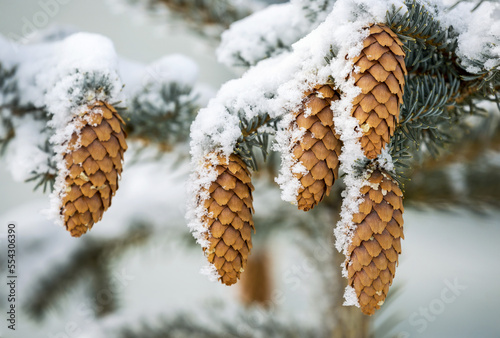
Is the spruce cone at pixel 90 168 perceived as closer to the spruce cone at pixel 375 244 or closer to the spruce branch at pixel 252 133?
the spruce branch at pixel 252 133

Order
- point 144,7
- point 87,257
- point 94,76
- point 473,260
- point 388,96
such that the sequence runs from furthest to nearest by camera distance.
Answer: point 473,260 < point 87,257 < point 144,7 < point 94,76 < point 388,96

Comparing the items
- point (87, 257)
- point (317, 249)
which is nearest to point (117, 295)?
point (87, 257)

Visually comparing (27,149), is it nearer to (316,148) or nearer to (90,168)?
(90,168)

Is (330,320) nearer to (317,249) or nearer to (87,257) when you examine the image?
(317,249)

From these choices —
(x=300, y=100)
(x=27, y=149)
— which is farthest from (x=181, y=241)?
(x=300, y=100)

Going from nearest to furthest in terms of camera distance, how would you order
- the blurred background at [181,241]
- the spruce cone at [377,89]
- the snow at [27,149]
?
the spruce cone at [377,89] < the snow at [27,149] < the blurred background at [181,241]

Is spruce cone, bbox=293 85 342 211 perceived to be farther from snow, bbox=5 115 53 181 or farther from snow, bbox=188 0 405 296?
snow, bbox=5 115 53 181

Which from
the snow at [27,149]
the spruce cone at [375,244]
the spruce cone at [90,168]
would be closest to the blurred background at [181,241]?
the snow at [27,149]
